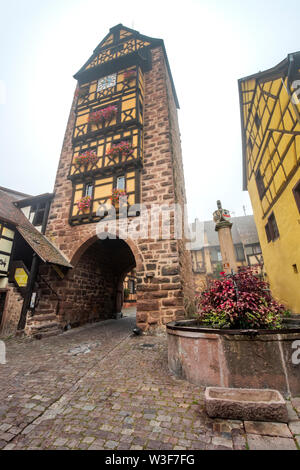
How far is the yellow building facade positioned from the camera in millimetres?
5879

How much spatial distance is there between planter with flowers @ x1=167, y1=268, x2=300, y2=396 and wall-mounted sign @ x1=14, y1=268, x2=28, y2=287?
5941 mm

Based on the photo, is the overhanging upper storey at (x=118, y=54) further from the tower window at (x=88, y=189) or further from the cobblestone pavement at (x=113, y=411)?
the cobblestone pavement at (x=113, y=411)

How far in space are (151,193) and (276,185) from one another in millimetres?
4442

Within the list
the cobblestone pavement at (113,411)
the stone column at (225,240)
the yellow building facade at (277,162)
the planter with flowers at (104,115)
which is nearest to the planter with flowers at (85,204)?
the planter with flowers at (104,115)

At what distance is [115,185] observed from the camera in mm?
8273

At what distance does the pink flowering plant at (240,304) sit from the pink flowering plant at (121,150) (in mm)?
6475

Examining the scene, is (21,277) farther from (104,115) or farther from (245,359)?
(104,115)

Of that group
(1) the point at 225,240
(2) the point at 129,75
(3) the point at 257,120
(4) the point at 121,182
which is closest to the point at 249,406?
(1) the point at 225,240

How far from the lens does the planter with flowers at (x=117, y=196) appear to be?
309 inches

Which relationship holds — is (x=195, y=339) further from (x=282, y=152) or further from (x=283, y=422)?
(x=282, y=152)

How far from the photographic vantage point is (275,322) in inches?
128

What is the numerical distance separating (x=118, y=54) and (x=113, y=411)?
1512 cm

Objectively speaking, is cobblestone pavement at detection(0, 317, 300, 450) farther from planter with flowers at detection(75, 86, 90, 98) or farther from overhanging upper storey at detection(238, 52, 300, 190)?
planter with flowers at detection(75, 86, 90, 98)
